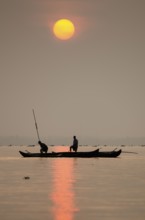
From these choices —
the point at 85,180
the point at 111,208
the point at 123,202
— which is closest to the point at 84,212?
the point at 111,208

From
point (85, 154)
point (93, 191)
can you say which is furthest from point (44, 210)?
point (85, 154)

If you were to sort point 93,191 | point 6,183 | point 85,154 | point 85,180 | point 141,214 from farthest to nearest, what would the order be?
1. point 85,154
2. point 85,180
3. point 6,183
4. point 93,191
5. point 141,214

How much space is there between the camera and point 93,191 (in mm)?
32188

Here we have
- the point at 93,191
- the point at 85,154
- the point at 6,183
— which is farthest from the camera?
the point at 85,154

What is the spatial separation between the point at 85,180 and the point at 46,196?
1170 centimetres

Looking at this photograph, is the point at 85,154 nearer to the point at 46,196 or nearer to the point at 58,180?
the point at 58,180

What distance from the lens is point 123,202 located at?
1064 inches

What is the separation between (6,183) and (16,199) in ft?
31.5

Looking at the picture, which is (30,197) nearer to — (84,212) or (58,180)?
(84,212)

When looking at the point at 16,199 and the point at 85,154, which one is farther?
the point at 85,154

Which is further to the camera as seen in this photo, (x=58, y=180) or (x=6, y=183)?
(x=58, y=180)

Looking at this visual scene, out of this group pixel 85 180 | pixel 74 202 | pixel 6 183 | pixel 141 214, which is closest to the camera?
pixel 141 214

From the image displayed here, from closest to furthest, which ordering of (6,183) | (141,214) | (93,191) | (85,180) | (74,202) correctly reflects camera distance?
1. (141,214)
2. (74,202)
3. (93,191)
4. (6,183)
5. (85,180)

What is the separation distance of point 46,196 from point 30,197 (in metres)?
0.91
